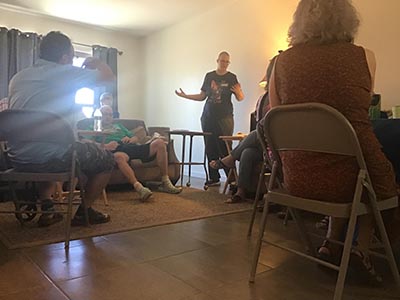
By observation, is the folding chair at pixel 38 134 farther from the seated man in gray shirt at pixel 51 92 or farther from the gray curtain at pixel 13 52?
the gray curtain at pixel 13 52

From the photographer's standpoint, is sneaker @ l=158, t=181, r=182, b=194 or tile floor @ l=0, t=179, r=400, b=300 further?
sneaker @ l=158, t=181, r=182, b=194

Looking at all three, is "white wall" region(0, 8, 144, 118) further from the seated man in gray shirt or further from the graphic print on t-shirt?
the seated man in gray shirt

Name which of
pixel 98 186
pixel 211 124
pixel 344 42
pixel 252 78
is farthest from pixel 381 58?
pixel 98 186

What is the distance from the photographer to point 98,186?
7.62 feet

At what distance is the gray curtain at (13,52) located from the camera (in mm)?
5039

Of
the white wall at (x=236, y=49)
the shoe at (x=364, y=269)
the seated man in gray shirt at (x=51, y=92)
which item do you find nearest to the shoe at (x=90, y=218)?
the seated man in gray shirt at (x=51, y=92)

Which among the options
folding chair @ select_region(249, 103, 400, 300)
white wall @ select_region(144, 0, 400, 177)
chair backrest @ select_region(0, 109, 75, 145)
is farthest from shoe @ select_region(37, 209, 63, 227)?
white wall @ select_region(144, 0, 400, 177)

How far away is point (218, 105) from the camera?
425cm

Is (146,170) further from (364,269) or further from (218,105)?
(364,269)

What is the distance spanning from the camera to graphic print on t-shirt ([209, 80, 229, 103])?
4221 millimetres

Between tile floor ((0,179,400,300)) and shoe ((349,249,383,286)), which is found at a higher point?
A: shoe ((349,249,383,286))

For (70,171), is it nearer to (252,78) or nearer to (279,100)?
(279,100)

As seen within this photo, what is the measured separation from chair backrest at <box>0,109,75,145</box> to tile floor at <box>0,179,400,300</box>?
57 cm

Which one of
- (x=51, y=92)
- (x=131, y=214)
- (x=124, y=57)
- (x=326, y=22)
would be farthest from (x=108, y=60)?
(x=326, y=22)
